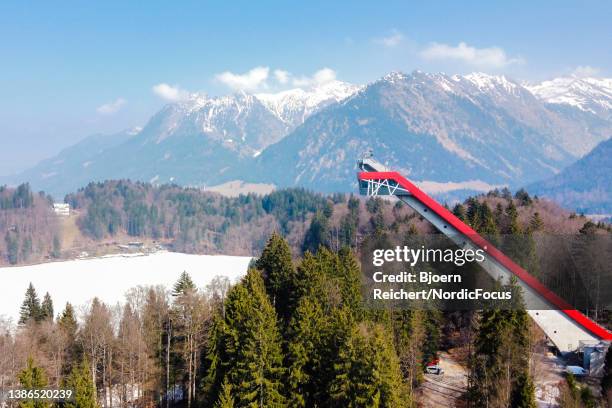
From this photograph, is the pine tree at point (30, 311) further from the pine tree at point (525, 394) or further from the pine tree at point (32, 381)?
the pine tree at point (525, 394)

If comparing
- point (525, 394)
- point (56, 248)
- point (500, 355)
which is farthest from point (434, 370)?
point (56, 248)

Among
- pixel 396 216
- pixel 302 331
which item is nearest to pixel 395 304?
pixel 302 331

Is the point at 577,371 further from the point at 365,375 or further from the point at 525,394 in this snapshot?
the point at 365,375

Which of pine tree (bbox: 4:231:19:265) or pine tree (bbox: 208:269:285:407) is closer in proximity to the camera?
pine tree (bbox: 208:269:285:407)

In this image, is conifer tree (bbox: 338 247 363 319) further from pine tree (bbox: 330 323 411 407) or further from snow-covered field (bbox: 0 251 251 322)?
snow-covered field (bbox: 0 251 251 322)

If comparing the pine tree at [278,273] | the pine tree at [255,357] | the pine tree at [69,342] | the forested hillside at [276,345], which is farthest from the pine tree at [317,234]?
the pine tree at [255,357]

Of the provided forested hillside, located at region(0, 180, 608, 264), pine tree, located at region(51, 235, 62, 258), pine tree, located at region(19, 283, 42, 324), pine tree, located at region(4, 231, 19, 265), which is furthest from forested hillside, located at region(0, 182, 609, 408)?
pine tree, located at region(51, 235, 62, 258)
